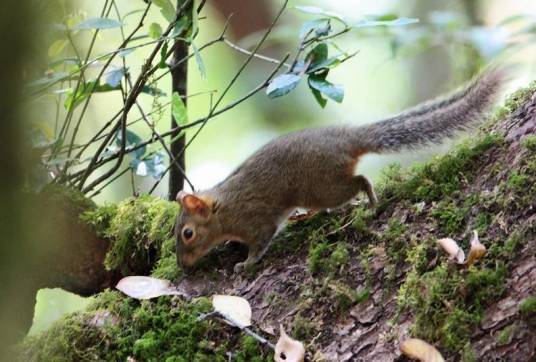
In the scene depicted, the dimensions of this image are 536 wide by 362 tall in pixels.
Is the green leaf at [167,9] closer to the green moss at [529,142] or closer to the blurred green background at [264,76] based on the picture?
the green moss at [529,142]

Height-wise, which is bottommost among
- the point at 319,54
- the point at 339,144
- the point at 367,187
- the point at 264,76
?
the point at 264,76

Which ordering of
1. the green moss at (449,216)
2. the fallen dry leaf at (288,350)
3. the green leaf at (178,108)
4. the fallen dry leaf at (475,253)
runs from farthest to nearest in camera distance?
the green leaf at (178,108) → the green moss at (449,216) → the fallen dry leaf at (288,350) → the fallen dry leaf at (475,253)

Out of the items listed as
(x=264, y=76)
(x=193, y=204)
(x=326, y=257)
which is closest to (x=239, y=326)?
(x=326, y=257)

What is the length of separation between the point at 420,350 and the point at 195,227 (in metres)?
1.42

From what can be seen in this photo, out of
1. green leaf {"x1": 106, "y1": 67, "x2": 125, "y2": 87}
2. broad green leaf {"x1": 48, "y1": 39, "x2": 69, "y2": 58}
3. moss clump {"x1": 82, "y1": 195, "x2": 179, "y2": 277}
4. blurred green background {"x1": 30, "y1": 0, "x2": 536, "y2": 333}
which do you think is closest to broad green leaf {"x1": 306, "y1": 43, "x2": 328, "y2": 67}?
green leaf {"x1": 106, "y1": 67, "x2": 125, "y2": 87}

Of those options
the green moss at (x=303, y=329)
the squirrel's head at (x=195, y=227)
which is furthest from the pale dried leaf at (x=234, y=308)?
the squirrel's head at (x=195, y=227)

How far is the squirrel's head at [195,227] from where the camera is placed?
10.3 ft

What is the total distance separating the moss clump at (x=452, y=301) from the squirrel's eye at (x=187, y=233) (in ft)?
4.03

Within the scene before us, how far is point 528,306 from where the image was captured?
2.01m

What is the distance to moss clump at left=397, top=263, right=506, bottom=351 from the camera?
6.91ft

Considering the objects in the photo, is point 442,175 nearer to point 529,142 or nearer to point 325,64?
point 529,142

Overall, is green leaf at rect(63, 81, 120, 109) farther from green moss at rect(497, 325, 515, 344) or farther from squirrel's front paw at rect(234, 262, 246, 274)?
green moss at rect(497, 325, 515, 344)

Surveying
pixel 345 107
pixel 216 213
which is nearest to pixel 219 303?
pixel 216 213

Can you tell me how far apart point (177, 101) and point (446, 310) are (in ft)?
5.33
